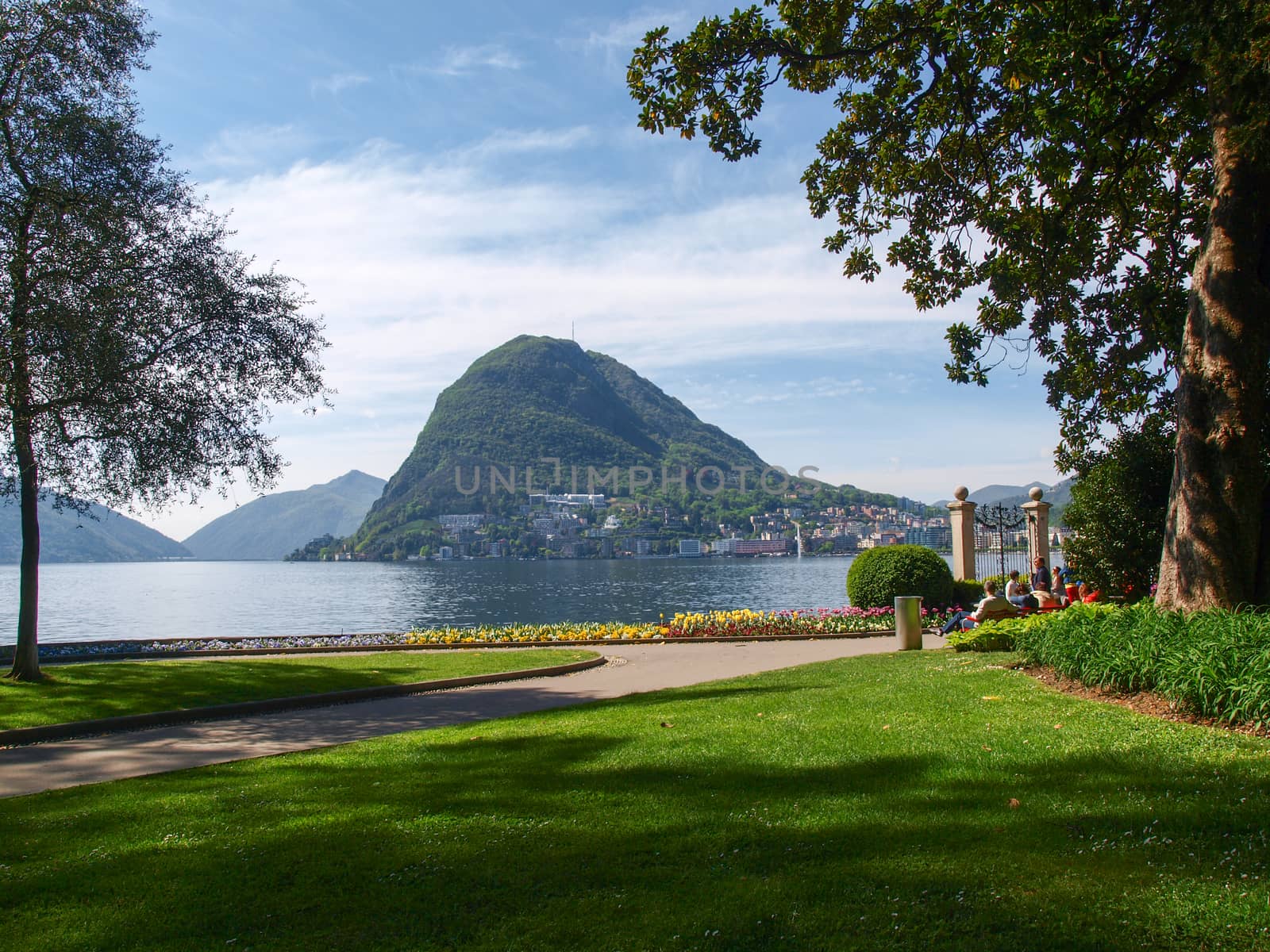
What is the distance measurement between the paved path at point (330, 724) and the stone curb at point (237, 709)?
0.29 meters

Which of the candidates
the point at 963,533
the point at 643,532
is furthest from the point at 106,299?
the point at 643,532

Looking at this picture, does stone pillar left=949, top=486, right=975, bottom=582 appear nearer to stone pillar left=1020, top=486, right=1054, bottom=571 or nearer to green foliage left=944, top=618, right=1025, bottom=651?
stone pillar left=1020, top=486, right=1054, bottom=571

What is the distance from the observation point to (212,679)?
13.2 m

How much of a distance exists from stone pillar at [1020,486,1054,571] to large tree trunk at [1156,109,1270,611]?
1393 cm

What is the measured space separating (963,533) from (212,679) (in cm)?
1821

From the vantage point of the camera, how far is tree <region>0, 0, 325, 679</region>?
12.7m

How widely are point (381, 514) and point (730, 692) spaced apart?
555ft

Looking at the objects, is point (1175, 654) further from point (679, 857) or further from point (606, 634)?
point (606, 634)

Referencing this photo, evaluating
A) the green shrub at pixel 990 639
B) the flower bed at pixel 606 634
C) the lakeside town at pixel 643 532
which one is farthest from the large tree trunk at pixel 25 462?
the lakeside town at pixel 643 532

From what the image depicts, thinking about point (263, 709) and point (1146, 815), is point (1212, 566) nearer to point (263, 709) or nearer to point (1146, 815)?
point (1146, 815)

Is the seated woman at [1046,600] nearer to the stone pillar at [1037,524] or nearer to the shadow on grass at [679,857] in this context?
the stone pillar at [1037,524]

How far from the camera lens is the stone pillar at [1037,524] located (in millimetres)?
23000

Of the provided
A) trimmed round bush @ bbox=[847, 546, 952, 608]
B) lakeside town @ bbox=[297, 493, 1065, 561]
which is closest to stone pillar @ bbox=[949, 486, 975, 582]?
trimmed round bush @ bbox=[847, 546, 952, 608]

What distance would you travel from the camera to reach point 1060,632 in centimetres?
965
